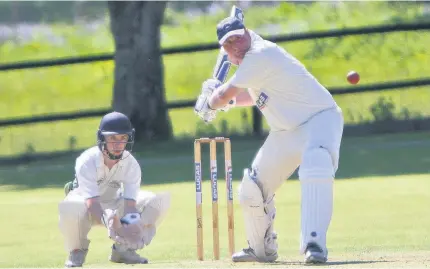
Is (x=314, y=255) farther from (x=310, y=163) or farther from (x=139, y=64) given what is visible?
(x=139, y=64)

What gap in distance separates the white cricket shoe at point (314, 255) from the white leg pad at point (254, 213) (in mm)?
713

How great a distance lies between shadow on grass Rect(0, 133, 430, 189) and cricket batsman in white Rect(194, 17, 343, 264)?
16.4 feet

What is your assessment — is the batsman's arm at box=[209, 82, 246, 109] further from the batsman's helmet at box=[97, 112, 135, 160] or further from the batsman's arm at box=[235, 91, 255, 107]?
the batsman's helmet at box=[97, 112, 135, 160]

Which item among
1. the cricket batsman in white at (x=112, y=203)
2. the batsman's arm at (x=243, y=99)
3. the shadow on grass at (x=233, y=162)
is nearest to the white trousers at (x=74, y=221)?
the cricket batsman in white at (x=112, y=203)

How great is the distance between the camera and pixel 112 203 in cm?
880

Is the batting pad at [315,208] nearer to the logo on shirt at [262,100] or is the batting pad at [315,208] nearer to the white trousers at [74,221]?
the logo on shirt at [262,100]

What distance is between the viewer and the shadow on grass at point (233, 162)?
14.0 m

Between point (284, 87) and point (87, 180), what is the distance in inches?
55.0

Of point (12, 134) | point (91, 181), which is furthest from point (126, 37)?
point (91, 181)

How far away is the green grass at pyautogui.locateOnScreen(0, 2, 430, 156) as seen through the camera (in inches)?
717

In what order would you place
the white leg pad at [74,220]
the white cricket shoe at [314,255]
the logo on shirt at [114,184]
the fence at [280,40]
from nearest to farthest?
the white cricket shoe at [314,255], the white leg pad at [74,220], the logo on shirt at [114,184], the fence at [280,40]

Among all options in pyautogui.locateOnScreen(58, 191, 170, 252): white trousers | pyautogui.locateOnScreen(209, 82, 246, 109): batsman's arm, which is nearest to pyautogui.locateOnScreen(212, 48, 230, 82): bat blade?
pyautogui.locateOnScreen(209, 82, 246, 109): batsman's arm

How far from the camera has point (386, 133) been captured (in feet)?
55.4

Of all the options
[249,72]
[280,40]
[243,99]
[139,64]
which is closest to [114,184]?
[243,99]
